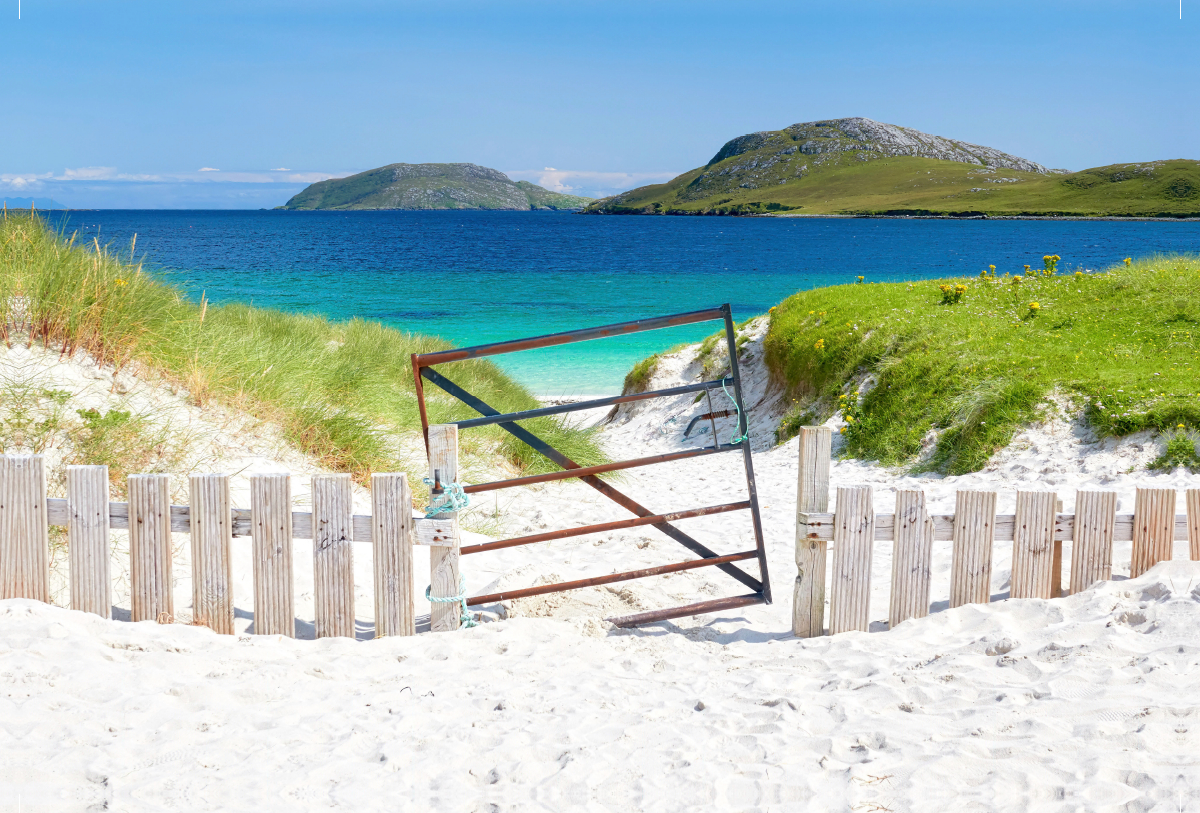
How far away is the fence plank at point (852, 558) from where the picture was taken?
12.6 ft

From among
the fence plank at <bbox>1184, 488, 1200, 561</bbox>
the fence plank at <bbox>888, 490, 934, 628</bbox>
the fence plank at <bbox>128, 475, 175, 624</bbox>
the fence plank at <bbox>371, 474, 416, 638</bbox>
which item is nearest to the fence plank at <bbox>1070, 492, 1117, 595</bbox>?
the fence plank at <bbox>1184, 488, 1200, 561</bbox>

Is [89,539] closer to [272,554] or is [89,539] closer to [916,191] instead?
[272,554]

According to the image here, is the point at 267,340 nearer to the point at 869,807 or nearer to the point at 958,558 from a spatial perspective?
the point at 958,558

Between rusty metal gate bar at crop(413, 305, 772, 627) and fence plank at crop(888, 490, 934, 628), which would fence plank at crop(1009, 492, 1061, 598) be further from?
rusty metal gate bar at crop(413, 305, 772, 627)

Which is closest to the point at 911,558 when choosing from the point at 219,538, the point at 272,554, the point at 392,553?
the point at 392,553

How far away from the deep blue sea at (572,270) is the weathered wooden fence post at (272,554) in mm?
4743

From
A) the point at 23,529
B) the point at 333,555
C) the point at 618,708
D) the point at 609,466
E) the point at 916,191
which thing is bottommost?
the point at 618,708

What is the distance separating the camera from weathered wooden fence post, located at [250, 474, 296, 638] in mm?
3674

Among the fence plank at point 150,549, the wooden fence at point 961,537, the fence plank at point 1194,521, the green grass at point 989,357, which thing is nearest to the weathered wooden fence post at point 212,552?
the fence plank at point 150,549

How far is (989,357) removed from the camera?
8719mm

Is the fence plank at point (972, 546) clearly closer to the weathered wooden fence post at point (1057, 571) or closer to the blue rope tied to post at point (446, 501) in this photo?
the weathered wooden fence post at point (1057, 571)

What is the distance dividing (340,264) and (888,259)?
3877cm

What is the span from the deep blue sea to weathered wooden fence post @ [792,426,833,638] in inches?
253

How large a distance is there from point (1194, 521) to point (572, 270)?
45.7 m
